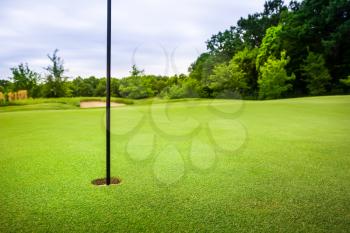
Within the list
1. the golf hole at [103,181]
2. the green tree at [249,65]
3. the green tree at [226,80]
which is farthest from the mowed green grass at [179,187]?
the green tree at [249,65]

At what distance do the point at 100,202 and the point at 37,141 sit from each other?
182 inches

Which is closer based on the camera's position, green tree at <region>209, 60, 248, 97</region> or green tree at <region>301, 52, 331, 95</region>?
green tree at <region>301, 52, 331, 95</region>

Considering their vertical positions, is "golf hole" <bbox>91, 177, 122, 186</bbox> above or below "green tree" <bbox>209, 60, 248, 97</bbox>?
below

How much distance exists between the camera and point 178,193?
354 cm

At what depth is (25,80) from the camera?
3700cm

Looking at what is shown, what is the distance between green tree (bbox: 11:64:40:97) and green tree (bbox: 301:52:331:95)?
35889 millimetres

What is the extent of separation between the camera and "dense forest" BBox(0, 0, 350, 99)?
123 feet

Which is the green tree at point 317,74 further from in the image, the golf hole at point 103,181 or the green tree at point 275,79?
the golf hole at point 103,181

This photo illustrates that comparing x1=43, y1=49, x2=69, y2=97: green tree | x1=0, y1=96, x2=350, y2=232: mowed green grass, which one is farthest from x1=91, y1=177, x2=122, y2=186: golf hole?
x1=43, y1=49, x2=69, y2=97: green tree

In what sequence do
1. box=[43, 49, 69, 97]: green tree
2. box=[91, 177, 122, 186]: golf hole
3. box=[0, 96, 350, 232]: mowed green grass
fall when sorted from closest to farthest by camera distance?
1. box=[0, 96, 350, 232]: mowed green grass
2. box=[91, 177, 122, 186]: golf hole
3. box=[43, 49, 69, 97]: green tree

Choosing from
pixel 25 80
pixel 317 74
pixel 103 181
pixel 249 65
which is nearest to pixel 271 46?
pixel 249 65

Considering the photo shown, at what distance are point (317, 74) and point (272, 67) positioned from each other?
6278mm

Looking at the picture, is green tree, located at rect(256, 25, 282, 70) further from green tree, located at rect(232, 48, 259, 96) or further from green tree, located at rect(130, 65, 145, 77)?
green tree, located at rect(130, 65, 145, 77)

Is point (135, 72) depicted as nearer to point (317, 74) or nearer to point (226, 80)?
point (226, 80)
